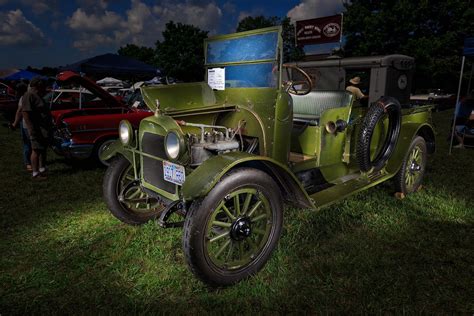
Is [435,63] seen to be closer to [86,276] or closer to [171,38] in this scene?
[86,276]

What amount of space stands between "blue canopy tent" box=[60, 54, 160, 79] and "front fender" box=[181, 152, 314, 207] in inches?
431

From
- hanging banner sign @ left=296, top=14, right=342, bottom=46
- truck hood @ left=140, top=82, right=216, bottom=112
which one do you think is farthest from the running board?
hanging banner sign @ left=296, top=14, right=342, bottom=46

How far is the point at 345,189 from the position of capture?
11.2ft

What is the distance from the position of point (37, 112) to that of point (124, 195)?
292cm

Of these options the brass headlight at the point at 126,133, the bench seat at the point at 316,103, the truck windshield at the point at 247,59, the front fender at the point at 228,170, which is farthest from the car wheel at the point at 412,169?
the brass headlight at the point at 126,133

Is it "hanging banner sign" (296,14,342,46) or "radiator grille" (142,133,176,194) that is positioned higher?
"hanging banner sign" (296,14,342,46)

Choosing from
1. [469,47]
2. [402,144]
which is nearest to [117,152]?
[402,144]

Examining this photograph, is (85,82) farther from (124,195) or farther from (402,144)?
(402,144)

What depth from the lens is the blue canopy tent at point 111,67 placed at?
38.3 feet

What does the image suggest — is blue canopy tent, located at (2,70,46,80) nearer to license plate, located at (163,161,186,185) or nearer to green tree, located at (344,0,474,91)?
license plate, located at (163,161,186,185)

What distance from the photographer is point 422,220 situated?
144 inches

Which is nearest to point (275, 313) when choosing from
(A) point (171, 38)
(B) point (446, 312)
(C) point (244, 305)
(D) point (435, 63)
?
(C) point (244, 305)

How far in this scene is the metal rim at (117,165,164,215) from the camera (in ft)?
11.1

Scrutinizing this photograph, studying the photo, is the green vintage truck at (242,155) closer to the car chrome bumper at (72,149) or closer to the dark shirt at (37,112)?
the dark shirt at (37,112)
